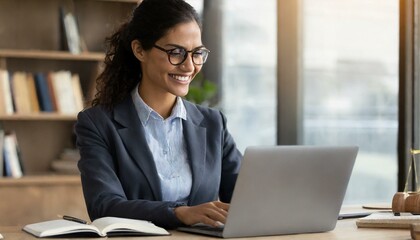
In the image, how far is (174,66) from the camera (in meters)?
2.76

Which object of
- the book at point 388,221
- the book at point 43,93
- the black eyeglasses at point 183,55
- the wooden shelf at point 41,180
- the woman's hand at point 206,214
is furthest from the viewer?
the book at point 43,93

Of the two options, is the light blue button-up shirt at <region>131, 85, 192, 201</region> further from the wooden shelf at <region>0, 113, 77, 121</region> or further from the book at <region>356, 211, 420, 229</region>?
the wooden shelf at <region>0, 113, 77, 121</region>

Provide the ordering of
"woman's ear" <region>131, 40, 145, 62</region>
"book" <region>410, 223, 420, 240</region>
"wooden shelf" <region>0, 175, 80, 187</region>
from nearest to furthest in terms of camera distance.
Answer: "book" <region>410, 223, 420, 240</region>
"woman's ear" <region>131, 40, 145, 62</region>
"wooden shelf" <region>0, 175, 80, 187</region>

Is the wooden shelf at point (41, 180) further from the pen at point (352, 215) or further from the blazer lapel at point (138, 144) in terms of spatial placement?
the pen at point (352, 215)

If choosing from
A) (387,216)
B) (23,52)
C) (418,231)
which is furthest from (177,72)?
(23,52)

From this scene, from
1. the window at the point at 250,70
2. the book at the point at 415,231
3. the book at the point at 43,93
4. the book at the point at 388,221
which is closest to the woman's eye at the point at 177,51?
the book at the point at 388,221

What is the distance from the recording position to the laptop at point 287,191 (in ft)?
6.91

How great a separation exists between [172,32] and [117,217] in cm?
69

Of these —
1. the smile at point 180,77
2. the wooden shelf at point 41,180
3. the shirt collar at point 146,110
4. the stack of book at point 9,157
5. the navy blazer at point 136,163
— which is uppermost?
the smile at point 180,77

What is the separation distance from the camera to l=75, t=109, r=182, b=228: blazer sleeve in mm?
2396

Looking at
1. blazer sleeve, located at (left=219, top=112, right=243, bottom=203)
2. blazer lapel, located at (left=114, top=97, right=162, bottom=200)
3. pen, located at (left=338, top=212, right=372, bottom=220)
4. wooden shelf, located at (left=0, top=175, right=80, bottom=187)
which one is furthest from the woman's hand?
wooden shelf, located at (left=0, top=175, right=80, bottom=187)

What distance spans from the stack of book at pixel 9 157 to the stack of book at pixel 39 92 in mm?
148

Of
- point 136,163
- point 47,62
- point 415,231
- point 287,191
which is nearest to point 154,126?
point 136,163

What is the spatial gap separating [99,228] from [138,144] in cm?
60
